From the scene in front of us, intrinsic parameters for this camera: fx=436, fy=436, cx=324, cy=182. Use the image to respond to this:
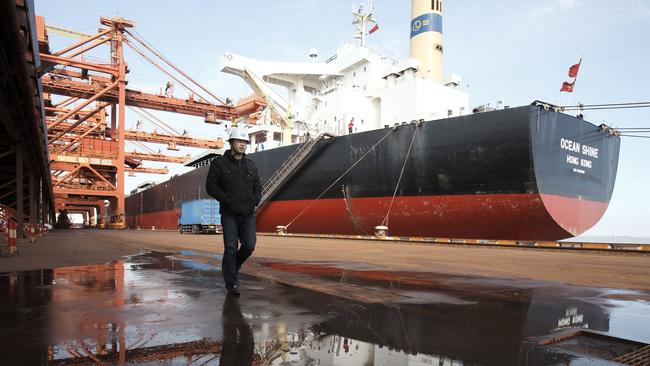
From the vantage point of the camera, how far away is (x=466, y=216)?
14.5 meters

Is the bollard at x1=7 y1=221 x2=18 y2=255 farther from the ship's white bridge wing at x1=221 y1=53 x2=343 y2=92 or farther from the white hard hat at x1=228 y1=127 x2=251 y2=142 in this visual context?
the ship's white bridge wing at x1=221 y1=53 x2=343 y2=92

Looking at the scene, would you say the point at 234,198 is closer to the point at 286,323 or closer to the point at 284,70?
the point at 286,323

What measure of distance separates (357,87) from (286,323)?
20.2 meters

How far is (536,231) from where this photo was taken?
1408cm

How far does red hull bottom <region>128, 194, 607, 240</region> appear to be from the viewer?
13758 millimetres

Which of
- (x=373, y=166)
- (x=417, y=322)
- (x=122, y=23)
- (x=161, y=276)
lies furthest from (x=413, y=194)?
(x=122, y=23)

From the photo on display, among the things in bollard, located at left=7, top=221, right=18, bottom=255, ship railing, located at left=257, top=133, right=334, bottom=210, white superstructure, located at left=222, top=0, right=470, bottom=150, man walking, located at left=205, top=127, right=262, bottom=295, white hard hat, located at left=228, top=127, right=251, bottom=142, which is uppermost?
white superstructure, located at left=222, top=0, right=470, bottom=150

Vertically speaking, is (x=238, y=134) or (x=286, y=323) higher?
(x=238, y=134)

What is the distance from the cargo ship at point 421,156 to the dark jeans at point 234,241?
11.7 metres

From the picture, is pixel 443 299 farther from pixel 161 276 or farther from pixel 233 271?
pixel 161 276

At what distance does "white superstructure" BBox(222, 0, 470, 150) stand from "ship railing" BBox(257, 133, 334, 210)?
5.83 ft

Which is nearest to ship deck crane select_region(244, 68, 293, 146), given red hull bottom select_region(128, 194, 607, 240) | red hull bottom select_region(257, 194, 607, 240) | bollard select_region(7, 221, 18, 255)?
red hull bottom select_region(128, 194, 607, 240)

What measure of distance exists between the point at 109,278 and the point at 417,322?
3499 millimetres

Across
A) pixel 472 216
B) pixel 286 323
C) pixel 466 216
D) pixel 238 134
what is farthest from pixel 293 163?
pixel 286 323
